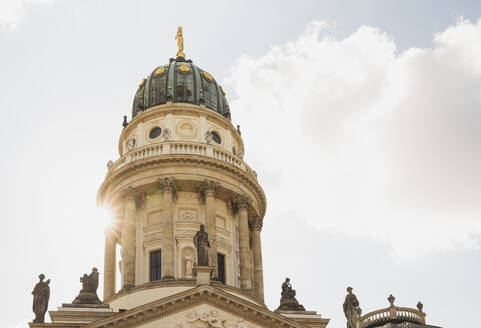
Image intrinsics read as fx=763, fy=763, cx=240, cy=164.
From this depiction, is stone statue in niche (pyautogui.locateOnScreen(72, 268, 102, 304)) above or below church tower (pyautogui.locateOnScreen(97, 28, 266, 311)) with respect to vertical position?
below

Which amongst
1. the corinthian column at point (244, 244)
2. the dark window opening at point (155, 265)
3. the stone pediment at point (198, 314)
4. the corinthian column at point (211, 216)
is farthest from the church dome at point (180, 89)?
the stone pediment at point (198, 314)

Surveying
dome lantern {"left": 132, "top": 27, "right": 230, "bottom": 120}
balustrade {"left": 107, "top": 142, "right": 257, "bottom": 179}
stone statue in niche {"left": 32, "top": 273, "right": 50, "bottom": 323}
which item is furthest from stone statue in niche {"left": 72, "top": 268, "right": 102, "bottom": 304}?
dome lantern {"left": 132, "top": 27, "right": 230, "bottom": 120}

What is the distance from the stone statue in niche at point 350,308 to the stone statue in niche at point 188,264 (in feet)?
29.0

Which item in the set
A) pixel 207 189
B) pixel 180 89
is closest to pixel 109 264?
pixel 207 189

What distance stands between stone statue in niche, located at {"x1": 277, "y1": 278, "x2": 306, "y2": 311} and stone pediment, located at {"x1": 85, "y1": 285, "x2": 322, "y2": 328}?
4252 millimetres

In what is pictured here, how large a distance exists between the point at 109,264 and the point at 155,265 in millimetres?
3324

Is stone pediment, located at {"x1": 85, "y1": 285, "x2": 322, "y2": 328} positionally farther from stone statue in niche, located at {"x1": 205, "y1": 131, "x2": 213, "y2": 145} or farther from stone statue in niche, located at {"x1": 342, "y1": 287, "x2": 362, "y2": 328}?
stone statue in niche, located at {"x1": 205, "y1": 131, "x2": 213, "y2": 145}

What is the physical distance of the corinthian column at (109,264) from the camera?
43594mm

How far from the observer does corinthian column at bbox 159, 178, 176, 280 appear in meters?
41.3

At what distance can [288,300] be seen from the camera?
38906 millimetres

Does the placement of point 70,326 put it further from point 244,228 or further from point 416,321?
point 416,321

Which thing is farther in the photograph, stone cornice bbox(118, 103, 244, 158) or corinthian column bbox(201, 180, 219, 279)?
stone cornice bbox(118, 103, 244, 158)

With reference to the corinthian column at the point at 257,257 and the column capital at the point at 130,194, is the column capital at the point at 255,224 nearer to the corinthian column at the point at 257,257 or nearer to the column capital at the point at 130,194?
the corinthian column at the point at 257,257

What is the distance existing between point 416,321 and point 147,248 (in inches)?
604
